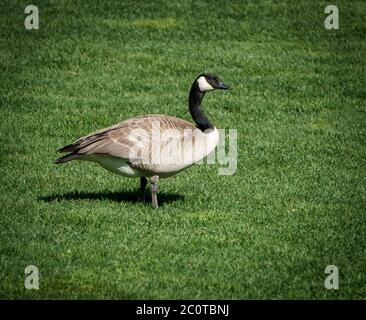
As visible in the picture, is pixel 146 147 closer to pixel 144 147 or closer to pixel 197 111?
pixel 144 147

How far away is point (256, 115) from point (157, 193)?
470cm

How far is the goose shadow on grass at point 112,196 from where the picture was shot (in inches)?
500

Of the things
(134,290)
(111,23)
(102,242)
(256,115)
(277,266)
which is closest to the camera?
(134,290)

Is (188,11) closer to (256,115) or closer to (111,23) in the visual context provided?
(111,23)

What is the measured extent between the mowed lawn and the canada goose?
662 millimetres

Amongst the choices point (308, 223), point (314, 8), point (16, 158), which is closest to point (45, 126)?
point (16, 158)

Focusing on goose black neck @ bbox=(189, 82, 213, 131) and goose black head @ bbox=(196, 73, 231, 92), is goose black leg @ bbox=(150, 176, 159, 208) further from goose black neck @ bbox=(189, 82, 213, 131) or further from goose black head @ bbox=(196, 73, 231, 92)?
goose black head @ bbox=(196, 73, 231, 92)

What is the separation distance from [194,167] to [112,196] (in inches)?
85.2

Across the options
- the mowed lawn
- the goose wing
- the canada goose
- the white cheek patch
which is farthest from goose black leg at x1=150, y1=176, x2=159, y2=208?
the white cheek patch

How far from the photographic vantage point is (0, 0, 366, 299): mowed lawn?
1023 cm

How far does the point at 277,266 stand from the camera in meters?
10.4

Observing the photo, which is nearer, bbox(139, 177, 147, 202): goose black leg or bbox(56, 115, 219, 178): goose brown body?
bbox(56, 115, 219, 178): goose brown body

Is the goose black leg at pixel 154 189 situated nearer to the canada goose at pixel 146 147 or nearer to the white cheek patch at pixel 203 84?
the canada goose at pixel 146 147

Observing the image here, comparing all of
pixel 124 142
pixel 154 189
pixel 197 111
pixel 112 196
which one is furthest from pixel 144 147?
pixel 112 196
